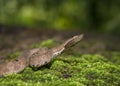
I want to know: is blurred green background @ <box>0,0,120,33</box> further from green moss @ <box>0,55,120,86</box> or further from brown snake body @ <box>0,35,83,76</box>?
green moss @ <box>0,55,120,86</box>

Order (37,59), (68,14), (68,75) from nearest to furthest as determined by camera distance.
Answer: (68,75) → (37,59) → (68,14)

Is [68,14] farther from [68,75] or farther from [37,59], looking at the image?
[68,75]

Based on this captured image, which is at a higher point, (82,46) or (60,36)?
(60,36)

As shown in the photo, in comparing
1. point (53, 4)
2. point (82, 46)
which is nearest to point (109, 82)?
point (82, 46)

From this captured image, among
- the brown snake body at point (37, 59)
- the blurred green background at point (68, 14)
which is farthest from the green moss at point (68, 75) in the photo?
the blurred green background at point (68, 14)

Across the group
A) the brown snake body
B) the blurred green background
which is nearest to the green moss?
the brown snake body

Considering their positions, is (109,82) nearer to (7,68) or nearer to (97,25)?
(7,68)

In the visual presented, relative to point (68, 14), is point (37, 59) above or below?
below

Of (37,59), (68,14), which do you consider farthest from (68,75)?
(68,14)
